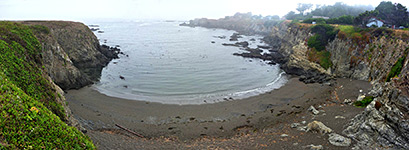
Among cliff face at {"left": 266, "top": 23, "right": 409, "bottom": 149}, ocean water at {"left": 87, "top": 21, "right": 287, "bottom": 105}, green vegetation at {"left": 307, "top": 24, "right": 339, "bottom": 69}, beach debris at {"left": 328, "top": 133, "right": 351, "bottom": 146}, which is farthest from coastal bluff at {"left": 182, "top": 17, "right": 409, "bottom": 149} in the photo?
ocean water at {"left": 87, "top": 21, "right": 287, "bottom": 105}

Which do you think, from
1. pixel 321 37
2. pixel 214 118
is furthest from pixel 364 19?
pixel 214 118

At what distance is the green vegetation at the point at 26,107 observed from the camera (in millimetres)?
9000

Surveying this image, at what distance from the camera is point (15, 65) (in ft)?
48.1

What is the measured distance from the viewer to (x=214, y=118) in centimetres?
2680

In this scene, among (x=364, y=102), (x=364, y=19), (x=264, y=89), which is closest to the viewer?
(x=364, y=102)

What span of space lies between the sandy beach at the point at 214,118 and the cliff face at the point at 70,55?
2680 millimetres

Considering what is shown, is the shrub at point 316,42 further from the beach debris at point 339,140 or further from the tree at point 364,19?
the beach debris at point 339,140

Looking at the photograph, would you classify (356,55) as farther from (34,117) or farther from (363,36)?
(34,117)

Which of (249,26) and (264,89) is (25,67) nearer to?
(264,89)

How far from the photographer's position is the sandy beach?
19.6 metres

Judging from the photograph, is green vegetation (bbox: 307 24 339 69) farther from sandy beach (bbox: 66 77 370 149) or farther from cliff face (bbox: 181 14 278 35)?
cliff face (bbox: 181 14 278 35)

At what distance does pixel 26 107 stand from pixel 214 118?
767 inches

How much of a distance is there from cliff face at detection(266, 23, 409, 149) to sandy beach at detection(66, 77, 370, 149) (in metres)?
2.64

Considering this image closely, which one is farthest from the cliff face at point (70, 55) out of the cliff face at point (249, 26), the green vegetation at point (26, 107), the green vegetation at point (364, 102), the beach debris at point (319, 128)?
the cliff face at point (249, 26)
